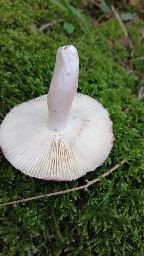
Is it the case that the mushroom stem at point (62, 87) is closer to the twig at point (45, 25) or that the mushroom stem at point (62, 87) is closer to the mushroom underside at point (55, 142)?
the mushroom underside at point (55, 142)

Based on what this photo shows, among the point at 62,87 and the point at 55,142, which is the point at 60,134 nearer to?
the point at 55,142

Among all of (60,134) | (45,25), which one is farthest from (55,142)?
(45,25)

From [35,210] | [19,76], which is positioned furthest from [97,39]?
[35,210]

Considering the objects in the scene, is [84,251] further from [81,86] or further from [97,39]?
[97,39]

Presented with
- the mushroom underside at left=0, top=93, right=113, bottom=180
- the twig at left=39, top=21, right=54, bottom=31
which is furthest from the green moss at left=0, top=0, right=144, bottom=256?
the mushroom underside at left=0, top=93, right=113, bottom=180

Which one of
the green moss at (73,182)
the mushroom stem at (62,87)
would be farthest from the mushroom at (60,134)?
the green moss at (73,182)

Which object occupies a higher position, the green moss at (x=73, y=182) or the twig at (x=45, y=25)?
the twig at (x=45, y=25)
